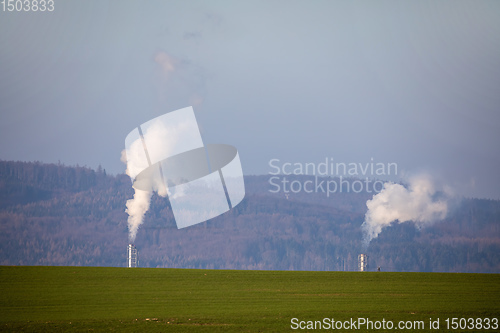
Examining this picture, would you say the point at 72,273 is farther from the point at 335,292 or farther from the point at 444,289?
the point at 444,289

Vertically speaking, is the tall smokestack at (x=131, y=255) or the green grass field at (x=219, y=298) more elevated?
the tall smokestack at (x=131, y=255)

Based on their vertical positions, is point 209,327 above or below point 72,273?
below

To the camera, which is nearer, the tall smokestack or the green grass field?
the green grass field

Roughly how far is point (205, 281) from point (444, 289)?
14.5 m

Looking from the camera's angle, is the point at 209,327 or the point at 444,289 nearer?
the point at 209,327

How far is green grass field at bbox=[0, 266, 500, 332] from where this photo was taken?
26656mm

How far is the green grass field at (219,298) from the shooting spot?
1049 inches

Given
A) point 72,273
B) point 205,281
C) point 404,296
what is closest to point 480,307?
point 404,296

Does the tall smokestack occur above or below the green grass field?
above

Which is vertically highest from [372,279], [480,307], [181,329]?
[372,279]

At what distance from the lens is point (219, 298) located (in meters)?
33.6

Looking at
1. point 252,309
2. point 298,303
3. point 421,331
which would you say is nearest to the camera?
point 421,331

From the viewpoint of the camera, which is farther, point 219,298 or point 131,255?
point 131,255

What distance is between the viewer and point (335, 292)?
36000 millimetres
